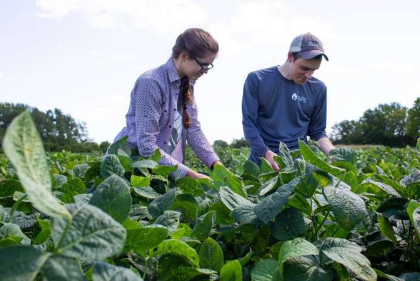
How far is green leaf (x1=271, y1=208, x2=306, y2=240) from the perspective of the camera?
1032mm

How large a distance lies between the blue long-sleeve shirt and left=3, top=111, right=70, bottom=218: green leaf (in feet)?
13.0

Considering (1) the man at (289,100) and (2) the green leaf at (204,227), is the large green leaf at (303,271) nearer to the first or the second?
(2) the green leaf at (204,227)

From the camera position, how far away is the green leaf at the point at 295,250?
861 millimetres

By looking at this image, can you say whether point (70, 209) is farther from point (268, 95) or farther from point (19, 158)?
point (268, 95)

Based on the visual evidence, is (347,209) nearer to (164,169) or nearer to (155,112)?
(164,169)

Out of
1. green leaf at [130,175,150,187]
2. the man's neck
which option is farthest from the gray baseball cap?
green leaf at [130,175,150,187]

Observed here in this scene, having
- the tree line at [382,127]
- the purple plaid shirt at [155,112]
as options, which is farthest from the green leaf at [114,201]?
the tree line at [382,127]

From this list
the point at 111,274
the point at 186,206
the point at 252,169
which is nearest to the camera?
the point at 111,274

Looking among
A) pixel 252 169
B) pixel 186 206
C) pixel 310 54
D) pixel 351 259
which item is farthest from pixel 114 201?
pixel 310 54

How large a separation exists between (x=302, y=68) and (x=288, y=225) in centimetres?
360

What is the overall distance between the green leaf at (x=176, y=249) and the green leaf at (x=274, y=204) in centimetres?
16

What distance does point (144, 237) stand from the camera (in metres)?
0.83

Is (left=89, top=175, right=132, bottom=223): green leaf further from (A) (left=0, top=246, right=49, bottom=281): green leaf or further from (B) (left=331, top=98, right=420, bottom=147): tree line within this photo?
(B) (left=331, top=98, right=420, bottom=147): tree line

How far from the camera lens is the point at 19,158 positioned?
51 cm
